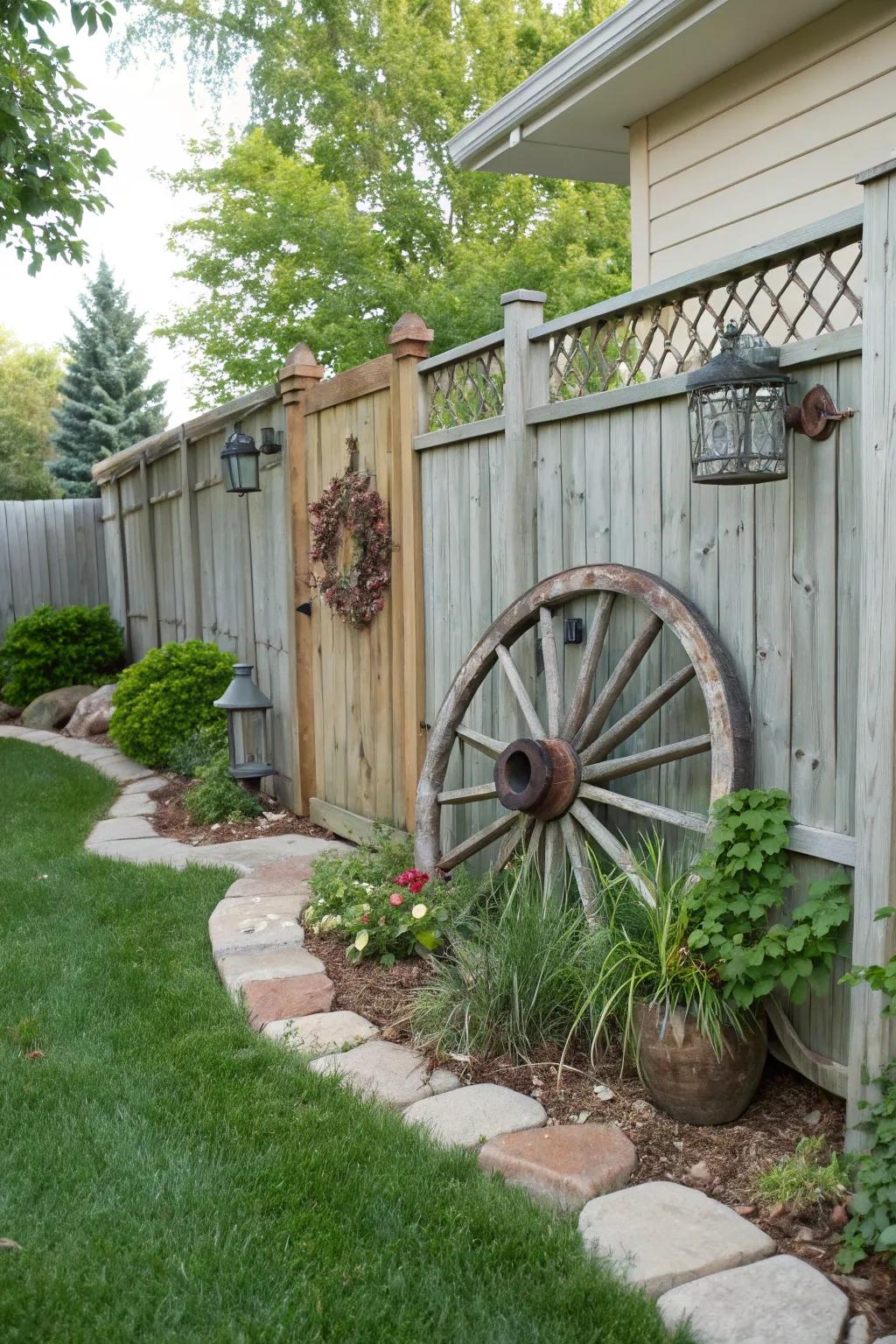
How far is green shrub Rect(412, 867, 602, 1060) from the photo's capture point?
3021mm

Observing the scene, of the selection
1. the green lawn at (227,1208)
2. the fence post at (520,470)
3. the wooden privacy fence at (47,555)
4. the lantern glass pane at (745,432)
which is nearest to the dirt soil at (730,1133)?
Answer: the green lawn at (227,1208)

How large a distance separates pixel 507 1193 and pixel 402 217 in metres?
16.7

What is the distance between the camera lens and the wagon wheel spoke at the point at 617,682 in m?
3.17

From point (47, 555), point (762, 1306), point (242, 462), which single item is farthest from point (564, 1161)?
point (47, 555)

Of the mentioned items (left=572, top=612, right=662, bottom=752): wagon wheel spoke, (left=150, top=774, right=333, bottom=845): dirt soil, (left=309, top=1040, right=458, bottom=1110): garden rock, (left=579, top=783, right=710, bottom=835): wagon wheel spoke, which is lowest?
(left=150, top=774, right=333, bottom=845): dirt soil

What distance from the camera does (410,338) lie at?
4.56m

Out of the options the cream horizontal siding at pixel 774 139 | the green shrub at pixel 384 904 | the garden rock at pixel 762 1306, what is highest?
the cream horizontal siding at pixel 774 139

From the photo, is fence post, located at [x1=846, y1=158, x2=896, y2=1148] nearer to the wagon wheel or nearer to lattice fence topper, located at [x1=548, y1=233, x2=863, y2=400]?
lattice fence topper, located at [x1=548, y1=233, x2=863, y2=400]

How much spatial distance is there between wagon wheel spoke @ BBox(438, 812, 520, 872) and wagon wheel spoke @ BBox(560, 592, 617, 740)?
0.42m

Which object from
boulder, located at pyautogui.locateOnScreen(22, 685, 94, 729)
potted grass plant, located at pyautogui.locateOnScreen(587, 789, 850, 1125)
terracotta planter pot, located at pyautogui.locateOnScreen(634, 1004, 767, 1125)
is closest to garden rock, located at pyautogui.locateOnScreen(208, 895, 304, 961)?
potted grass plant, located at pyautogui.locateOnScreen(587, 789, 850, 1125)

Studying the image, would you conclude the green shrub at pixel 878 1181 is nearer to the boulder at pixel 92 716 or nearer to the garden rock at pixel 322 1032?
the garden rock at pixel 322 1032

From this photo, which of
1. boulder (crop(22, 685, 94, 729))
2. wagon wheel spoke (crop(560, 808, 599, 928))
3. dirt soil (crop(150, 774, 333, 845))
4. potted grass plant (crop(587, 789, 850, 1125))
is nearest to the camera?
potted grass plant (crop(587, 789, 850, 1125))

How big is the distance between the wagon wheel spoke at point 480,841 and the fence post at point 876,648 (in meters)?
1.51

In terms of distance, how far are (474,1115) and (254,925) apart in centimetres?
156
